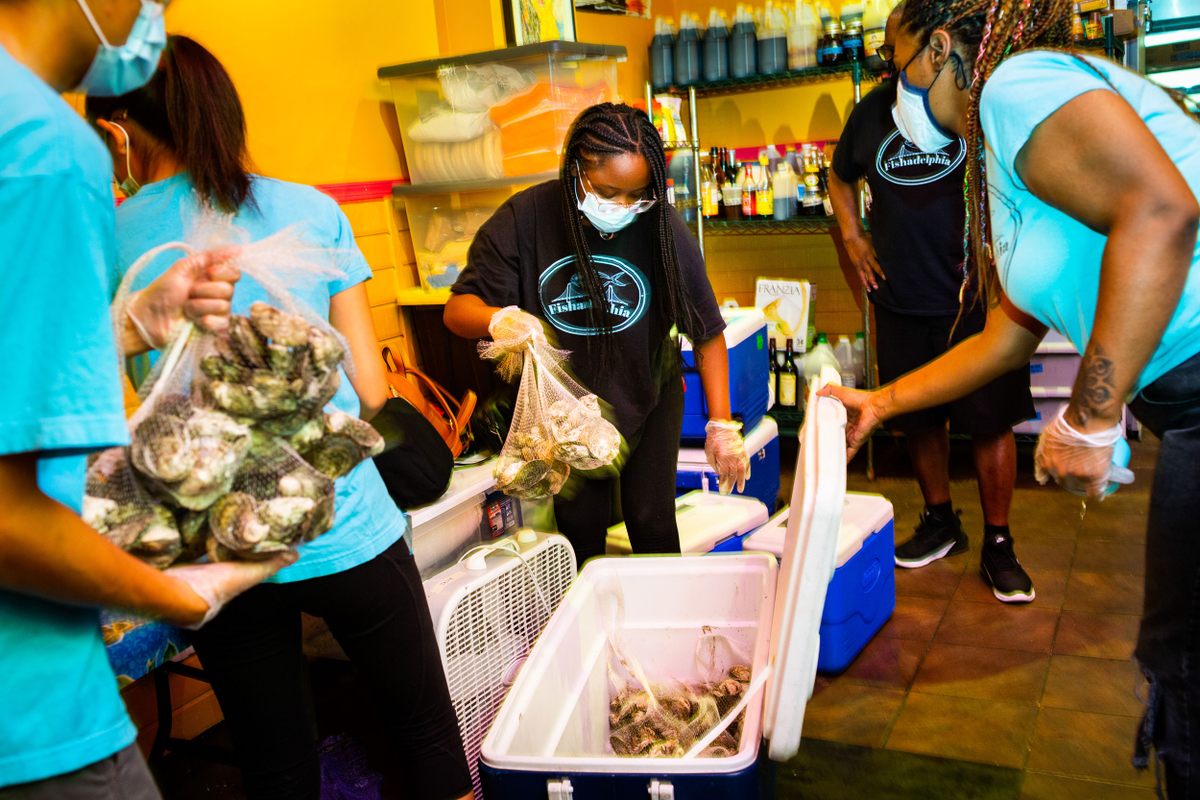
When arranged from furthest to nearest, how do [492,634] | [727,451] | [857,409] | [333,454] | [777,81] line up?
1. [777,81]
2. [727,451]
3. [492,634]
4. [857,409]
5. [333,454]

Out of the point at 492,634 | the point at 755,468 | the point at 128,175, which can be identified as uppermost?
the point at 128,175

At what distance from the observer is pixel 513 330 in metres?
1.98

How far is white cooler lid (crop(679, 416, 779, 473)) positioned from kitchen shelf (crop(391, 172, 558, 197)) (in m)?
1.12

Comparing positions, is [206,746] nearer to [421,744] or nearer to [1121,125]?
[421,744]

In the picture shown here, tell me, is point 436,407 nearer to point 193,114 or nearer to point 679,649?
point 679,649

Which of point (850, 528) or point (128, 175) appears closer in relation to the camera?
point (128, 175)

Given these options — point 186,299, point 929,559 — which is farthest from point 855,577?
point 186,299

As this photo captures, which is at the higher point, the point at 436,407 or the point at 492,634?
the point at 436,407

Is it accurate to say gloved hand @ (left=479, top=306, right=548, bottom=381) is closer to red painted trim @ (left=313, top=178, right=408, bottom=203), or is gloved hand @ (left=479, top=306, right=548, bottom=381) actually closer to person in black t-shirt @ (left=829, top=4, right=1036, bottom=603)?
red painted trim @ (left=313, top=178, right=408, bottom=203)

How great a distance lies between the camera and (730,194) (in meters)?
4.44

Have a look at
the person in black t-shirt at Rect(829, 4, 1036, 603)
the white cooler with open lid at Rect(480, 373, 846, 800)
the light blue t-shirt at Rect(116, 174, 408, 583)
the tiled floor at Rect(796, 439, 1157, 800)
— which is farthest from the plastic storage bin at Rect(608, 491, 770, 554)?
the light blue t-shirt at Rect(116, 174, 408, 583)

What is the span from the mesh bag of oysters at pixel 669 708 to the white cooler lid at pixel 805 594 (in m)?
0.38

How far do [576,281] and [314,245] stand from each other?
0.93m

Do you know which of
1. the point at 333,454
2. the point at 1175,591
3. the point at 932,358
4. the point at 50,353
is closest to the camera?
the point at 50,353
